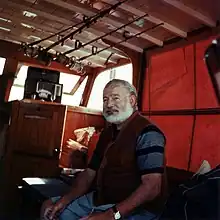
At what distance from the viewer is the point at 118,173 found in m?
1.95

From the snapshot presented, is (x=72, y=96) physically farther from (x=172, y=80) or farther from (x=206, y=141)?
(x=206, y=141)


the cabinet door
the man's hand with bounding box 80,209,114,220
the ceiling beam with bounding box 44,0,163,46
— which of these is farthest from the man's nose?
the cabinet door

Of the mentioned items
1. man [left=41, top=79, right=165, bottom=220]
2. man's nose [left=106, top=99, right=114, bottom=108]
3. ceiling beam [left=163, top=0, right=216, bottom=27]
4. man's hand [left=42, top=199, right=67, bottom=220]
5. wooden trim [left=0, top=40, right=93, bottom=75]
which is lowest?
man's hand [left=42, top=199, right=67, bottom=220]

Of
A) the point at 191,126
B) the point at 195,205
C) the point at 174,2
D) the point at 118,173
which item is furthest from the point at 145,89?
the point at 195,205

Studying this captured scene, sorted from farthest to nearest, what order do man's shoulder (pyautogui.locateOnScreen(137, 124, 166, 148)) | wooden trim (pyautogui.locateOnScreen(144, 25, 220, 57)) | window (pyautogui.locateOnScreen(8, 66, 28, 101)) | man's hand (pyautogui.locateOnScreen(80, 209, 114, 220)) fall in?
1. window (pyautogui.locateOnScreen(8, 66, 28, 101))
2. wooden trim (pyautogui.locateOnScreen(144, 25, 220, 57))
3. man's shoulder (pyautogui.locateOnScreen(137, 124, 166, 148))
4. man's hand (pyautogui.locateOnScreen(80, 209, 114, 220))

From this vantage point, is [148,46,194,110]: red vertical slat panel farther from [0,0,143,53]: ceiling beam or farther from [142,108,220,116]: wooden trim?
[0,0,143,53]: ceiling beam

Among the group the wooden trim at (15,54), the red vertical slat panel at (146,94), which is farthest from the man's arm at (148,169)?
the wooden trim at (15,54)

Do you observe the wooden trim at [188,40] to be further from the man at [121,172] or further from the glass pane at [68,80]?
the glass pane at [68,80]

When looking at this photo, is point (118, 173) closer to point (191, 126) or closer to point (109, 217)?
point (109, 217)

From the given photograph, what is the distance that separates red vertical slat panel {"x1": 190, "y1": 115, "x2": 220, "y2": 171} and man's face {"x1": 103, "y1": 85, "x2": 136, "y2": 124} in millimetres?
763

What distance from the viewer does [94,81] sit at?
555 centimetres

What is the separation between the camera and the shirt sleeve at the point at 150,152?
1786mm

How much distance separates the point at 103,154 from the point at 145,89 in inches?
54.1

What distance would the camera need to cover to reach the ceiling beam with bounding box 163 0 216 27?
248cm
